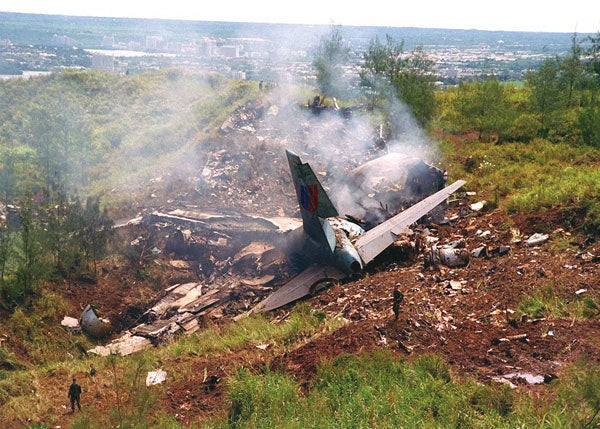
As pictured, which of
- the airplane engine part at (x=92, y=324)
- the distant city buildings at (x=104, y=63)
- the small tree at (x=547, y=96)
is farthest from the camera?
the distant city buildings at (x=104, y=63)

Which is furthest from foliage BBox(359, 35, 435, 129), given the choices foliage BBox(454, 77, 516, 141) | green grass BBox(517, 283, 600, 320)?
green grass BBox(517, 283, 600, 320)

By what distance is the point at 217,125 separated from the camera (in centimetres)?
3073

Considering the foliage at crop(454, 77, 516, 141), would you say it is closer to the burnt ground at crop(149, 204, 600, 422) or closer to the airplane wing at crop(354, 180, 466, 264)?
the airplane wing at crop(354, 180, 466, 264)

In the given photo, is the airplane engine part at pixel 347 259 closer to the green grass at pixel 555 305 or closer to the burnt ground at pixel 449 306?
the burnt ground at pixel 449 306

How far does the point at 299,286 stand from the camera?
12.2 m

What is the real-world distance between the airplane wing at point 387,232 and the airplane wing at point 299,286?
1.03 meters

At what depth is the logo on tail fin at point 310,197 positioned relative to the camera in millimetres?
12305

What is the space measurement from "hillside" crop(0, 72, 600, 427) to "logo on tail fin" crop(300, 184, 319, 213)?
6.53 feet

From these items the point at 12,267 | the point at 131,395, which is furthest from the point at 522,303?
the point at 12,267

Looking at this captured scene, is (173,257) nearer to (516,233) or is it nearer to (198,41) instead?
(516,233)

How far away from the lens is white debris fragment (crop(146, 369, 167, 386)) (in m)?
8.70

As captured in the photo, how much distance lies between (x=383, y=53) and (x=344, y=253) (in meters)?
20.7

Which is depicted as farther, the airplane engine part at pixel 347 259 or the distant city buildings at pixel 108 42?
the distant city buildings at pixel 108 42

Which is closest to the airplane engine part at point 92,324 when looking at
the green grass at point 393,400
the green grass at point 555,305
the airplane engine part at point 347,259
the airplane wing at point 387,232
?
the green grass at point 393,400
